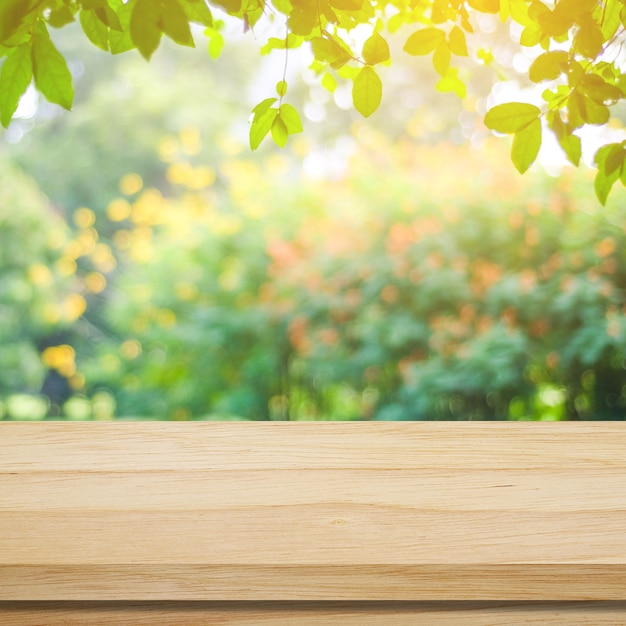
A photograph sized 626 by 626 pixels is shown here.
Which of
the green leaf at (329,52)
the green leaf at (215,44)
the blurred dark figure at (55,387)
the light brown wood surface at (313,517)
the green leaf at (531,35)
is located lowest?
the blurred dark figure at (55,387)

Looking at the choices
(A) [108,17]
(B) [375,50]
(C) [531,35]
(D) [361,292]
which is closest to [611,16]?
(C) [531,35]

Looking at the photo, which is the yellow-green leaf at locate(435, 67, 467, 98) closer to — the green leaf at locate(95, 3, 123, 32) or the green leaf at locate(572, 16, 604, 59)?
the green leaf at locate(572, 16, 604, 59)

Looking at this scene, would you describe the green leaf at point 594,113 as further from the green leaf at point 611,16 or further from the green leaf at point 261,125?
the green leaf at point 261,125

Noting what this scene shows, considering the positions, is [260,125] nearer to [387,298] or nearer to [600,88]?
[600,88]

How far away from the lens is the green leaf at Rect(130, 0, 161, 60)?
0.43m

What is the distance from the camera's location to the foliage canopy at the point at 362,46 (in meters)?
0.51

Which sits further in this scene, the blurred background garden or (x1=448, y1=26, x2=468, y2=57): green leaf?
the blurred background garden

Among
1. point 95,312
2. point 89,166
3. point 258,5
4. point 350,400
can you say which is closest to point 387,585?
point 258,5

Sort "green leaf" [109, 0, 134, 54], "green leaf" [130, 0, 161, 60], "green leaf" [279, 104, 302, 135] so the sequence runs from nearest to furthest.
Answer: "green leaf" [130, 0, 161, 60] → "green leaf" [109, 0, 134, 54] → "green leaf" [279, 104, 302, 135]

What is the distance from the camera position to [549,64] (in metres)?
0.63

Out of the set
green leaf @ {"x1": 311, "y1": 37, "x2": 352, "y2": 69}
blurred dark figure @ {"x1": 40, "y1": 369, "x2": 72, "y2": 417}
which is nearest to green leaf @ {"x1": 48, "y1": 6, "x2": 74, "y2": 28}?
green leaf @ {"x1": 311, "y1": 37, "x2": 352, "y2": 69}

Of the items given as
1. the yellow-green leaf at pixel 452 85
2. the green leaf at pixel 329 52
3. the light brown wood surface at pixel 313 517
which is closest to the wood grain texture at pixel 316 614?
the light brown wood surface at pixel 313 517

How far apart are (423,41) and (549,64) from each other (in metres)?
0.14

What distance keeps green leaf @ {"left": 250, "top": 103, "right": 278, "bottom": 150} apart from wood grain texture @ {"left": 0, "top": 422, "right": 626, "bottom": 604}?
25 cm
